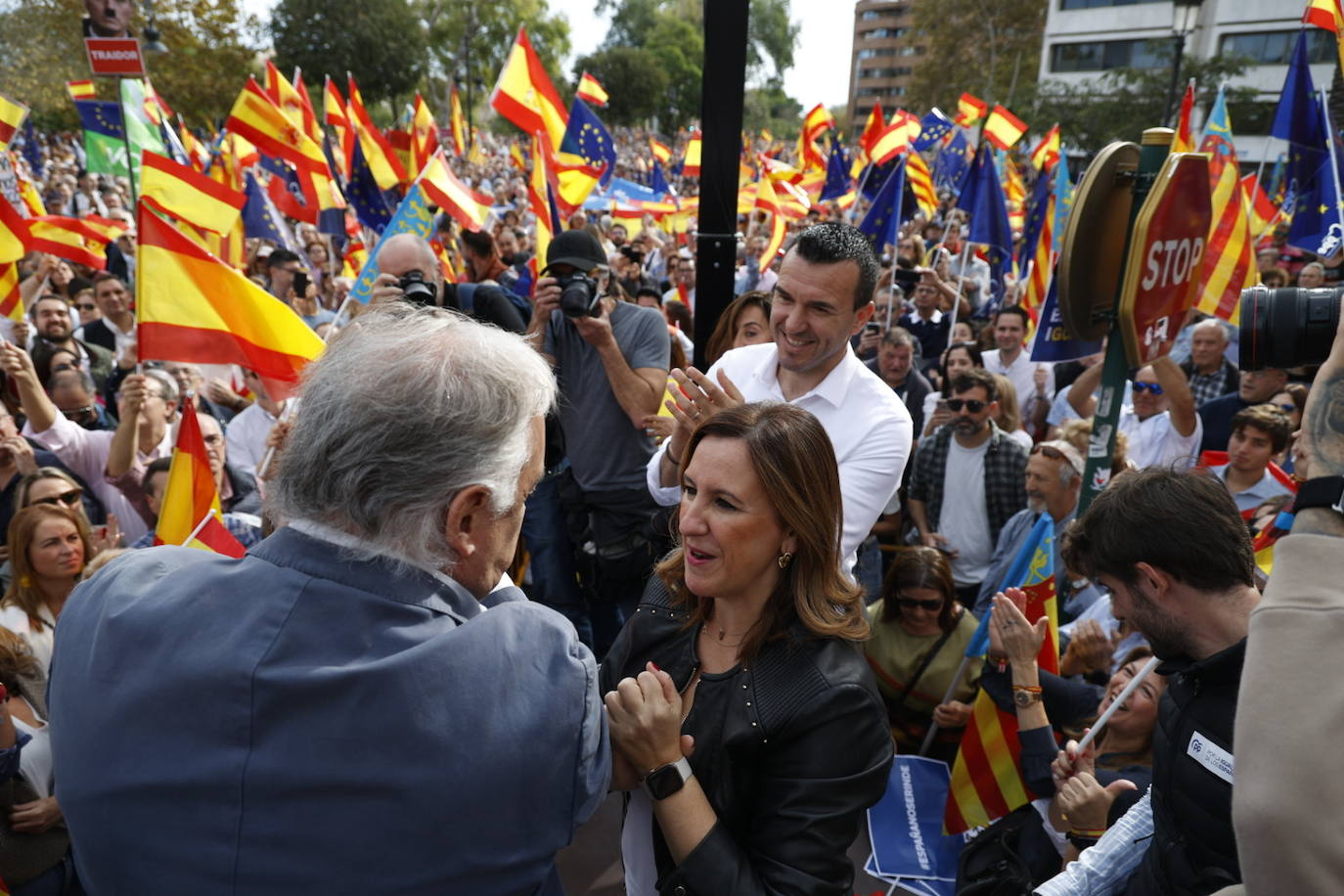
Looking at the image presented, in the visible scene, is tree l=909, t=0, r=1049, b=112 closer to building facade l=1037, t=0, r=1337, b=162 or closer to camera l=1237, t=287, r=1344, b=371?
building facade l=1037, t=0, r=1337, b=162

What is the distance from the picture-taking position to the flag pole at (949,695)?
3576mm

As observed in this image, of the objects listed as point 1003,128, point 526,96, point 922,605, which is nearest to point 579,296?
point 922,605

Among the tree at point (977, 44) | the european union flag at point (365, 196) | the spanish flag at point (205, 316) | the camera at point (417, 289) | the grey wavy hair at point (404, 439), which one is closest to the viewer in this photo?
the grey wavy hair at point (404, 439)

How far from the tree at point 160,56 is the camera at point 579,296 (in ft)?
96.6

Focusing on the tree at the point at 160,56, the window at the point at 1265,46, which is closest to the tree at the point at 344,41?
the tree at the point at 160,56

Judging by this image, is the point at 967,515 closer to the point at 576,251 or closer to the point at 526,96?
the point at 576,251

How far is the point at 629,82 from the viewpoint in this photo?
6072 cm

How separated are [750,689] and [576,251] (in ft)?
7.97

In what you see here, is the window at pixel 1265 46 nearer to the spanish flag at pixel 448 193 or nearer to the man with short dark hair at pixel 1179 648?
the spanish flag at pixel 448 193

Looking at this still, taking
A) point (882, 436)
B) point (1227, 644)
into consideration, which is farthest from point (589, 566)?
point (1227, 644)

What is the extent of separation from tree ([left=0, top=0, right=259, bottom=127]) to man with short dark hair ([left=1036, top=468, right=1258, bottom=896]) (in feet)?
104

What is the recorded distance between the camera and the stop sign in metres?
2.73

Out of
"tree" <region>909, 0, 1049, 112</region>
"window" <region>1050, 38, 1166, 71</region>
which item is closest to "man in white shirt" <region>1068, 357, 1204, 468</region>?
"window" <region>1050, 38, 1166, 71</region>

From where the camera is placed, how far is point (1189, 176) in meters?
2.76
